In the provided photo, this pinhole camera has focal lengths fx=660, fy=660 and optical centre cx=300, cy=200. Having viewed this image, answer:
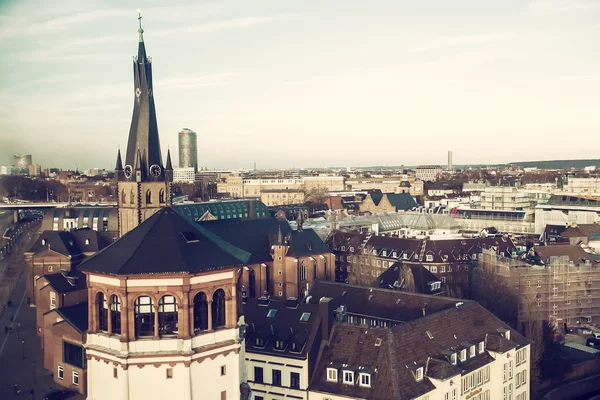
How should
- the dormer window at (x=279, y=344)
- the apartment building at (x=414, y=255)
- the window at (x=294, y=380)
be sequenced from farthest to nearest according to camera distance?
the apartment building at (x=414, y=255)
the dormer window at (x=279, y=344)
the window at (x=294, y=380)

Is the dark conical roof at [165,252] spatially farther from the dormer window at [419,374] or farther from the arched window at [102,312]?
the dormer window at [419,374]

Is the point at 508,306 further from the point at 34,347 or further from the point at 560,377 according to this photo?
the point at 34,347

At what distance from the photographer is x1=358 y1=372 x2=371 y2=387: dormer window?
130 ft

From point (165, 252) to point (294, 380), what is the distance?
65.7 feet

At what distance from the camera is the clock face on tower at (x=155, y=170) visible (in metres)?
68.1

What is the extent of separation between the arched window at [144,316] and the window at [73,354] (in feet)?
85.1

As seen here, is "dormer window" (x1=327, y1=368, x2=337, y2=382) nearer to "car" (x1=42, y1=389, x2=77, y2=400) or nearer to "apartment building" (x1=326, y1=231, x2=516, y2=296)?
"car" (x1=42, y1=389, x2=77, y2=400)

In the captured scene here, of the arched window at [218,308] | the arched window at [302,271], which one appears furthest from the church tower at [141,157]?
the arched window at [218,308]

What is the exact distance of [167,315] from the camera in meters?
25.2

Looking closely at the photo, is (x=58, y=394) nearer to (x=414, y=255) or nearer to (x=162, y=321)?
(x=162, y=321)

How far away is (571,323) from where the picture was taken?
242 ft

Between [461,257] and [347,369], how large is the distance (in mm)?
47551

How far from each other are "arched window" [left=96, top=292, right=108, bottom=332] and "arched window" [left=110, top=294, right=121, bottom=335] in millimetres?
413

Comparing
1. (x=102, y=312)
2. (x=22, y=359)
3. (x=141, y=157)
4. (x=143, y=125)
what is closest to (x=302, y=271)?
(x=141, y=157)
